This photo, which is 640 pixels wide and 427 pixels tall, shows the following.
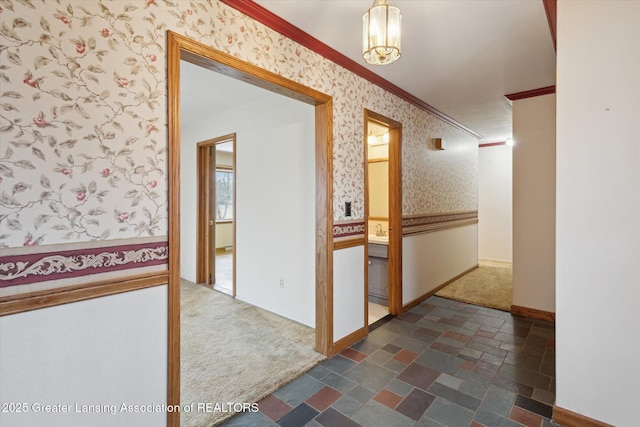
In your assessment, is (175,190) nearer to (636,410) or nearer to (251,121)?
(251,121)

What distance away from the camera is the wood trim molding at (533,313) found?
3197 mm

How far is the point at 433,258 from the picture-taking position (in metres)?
4.08

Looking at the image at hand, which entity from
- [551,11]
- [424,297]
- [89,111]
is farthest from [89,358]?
[424,297]

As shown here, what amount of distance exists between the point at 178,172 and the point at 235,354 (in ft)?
5.43

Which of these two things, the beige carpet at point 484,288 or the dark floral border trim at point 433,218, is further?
the beige carpet at point 484,288

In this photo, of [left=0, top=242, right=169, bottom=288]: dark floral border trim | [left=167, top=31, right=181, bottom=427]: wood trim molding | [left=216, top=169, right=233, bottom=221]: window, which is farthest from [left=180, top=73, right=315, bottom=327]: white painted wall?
[left=216, top=169, right=233, bottom=221]: window

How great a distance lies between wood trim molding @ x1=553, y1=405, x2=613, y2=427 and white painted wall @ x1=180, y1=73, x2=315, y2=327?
1.88 m

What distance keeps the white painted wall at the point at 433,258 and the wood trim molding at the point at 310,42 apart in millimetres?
1648

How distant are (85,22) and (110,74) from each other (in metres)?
0.20

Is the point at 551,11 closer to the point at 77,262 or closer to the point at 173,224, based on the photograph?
the point at 173,224

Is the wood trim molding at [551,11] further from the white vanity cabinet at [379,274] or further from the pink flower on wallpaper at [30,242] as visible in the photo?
the pink flower on wallpaper at [30,242]

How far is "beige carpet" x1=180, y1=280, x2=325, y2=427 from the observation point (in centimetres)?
193

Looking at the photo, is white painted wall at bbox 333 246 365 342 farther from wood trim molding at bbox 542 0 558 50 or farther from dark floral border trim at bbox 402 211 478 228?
wood trim molding at bbox 542 0 558 50

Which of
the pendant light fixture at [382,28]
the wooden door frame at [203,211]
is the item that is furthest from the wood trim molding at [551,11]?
the wooden door frame at [203,211]
